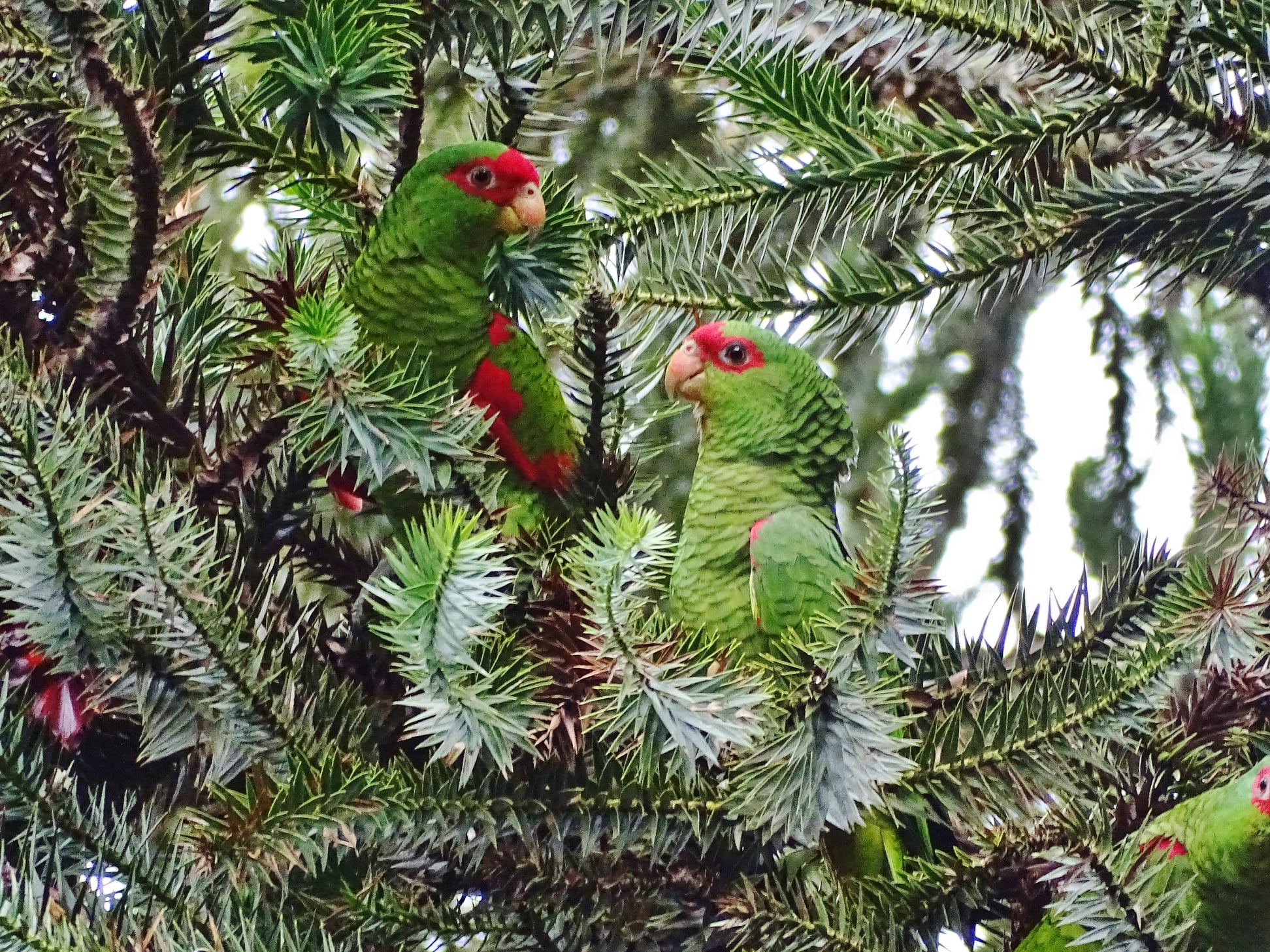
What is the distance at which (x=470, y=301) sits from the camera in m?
1.24

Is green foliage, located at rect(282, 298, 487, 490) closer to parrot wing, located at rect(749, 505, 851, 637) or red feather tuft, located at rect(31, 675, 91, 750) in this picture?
red feather tuft, located at rect(31, 675, 91, 750)

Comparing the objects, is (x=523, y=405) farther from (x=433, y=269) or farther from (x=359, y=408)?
(x=359, y=408)

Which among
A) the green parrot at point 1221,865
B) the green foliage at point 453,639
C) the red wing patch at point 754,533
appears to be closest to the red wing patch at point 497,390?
the red wing patch at point 754,533

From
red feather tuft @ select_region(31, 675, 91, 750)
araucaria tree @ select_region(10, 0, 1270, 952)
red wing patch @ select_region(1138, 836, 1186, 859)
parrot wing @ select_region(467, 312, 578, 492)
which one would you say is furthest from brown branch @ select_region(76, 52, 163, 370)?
red wing patch @ select_region(1138, 836, 1186, 859)

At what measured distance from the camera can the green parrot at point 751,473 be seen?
1.23m

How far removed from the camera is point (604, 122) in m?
1.90

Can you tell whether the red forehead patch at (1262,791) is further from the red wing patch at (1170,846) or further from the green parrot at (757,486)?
the green parrot at (757,486)

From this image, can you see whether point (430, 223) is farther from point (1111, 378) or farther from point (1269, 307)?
point (1111, 378)

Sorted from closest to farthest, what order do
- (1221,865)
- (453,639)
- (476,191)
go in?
(453,639) < (1221,865) < (476,191)

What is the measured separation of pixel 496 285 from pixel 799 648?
0.49 m

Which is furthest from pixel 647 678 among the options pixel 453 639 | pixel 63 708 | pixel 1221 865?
pixel 1221 865

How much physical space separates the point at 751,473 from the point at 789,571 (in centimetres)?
19

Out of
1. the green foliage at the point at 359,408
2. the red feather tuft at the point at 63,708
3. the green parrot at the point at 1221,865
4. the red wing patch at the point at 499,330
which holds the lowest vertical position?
the green parrot at the point at 1221,865

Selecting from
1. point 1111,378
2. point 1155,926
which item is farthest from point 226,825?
point 1111,378
